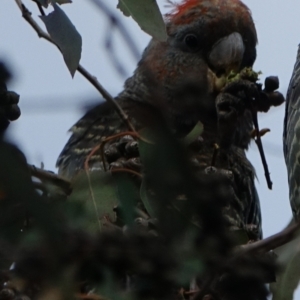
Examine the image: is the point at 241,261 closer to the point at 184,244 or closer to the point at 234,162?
the point at 184,244

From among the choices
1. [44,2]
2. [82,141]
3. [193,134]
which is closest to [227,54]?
[82,141]

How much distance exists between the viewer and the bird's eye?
269 cm

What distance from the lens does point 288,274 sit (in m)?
0.90

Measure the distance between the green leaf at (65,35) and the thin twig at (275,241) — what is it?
2.16ft

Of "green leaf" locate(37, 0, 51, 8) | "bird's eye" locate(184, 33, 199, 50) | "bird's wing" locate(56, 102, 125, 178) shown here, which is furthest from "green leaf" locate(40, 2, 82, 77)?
"bird's eye" locate(184, 33, 199, 50)

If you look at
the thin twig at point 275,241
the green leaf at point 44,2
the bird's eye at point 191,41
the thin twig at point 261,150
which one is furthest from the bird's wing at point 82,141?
the thin twig at point 275,241

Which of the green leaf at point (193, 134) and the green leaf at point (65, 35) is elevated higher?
the green leaf at point (65, 35)

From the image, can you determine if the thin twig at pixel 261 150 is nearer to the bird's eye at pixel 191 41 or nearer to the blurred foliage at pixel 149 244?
the blurred foliage at pixel 149 244

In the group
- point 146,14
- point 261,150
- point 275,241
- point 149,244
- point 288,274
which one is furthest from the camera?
point 146,14

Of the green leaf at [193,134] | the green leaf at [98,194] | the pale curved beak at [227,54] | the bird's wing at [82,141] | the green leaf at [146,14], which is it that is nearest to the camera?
the green leaf at [193,134]

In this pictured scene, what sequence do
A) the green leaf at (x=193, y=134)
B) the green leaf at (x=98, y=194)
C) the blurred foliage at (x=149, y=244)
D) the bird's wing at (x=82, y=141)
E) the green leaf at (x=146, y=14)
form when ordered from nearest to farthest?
the blurred foliage at (x=149, y=244) → the green leaf at (x=193, y=134) → the green leaf at (x=98, y=194) → the green leaf at (x=146, y=14) → the bird's wing at (x=82, y=141)

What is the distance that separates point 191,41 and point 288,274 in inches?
74.2

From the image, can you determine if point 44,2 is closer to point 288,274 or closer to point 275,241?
point 288,274

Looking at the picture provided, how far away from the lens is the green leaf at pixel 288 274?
83 cm
